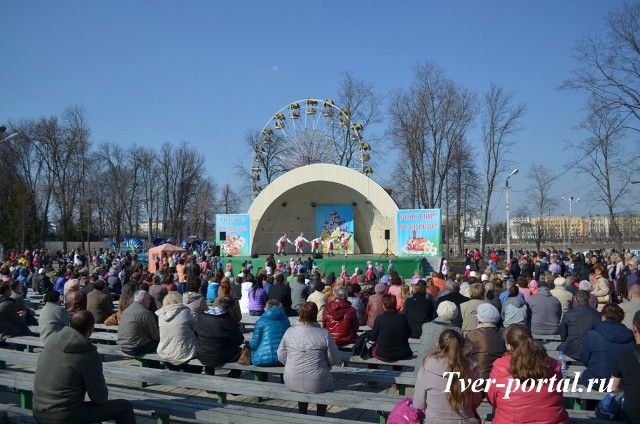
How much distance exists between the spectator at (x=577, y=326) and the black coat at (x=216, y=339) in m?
3.81

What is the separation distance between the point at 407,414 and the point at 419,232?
813 inches

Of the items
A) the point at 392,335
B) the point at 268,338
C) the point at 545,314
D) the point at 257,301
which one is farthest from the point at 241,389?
the point at 257,301

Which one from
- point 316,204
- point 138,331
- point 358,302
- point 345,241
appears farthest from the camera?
point 316,204

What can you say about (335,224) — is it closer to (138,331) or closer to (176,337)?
(138,331)

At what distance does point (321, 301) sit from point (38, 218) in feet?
130

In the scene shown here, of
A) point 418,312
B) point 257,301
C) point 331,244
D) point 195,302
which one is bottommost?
point 257,301

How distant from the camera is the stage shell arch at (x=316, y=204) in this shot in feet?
82.4

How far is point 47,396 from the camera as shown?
357 cm

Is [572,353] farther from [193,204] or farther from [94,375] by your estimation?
[193,204]

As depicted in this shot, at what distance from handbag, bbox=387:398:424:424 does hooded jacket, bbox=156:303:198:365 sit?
3040 mm

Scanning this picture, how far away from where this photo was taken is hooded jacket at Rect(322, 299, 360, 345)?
6.41 meters

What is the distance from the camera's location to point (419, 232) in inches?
931

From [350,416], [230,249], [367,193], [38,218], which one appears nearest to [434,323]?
[350,416]


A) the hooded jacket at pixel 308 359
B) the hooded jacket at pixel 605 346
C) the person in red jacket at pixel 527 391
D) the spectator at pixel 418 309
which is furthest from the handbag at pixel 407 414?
the spectator at pixel 418 309
